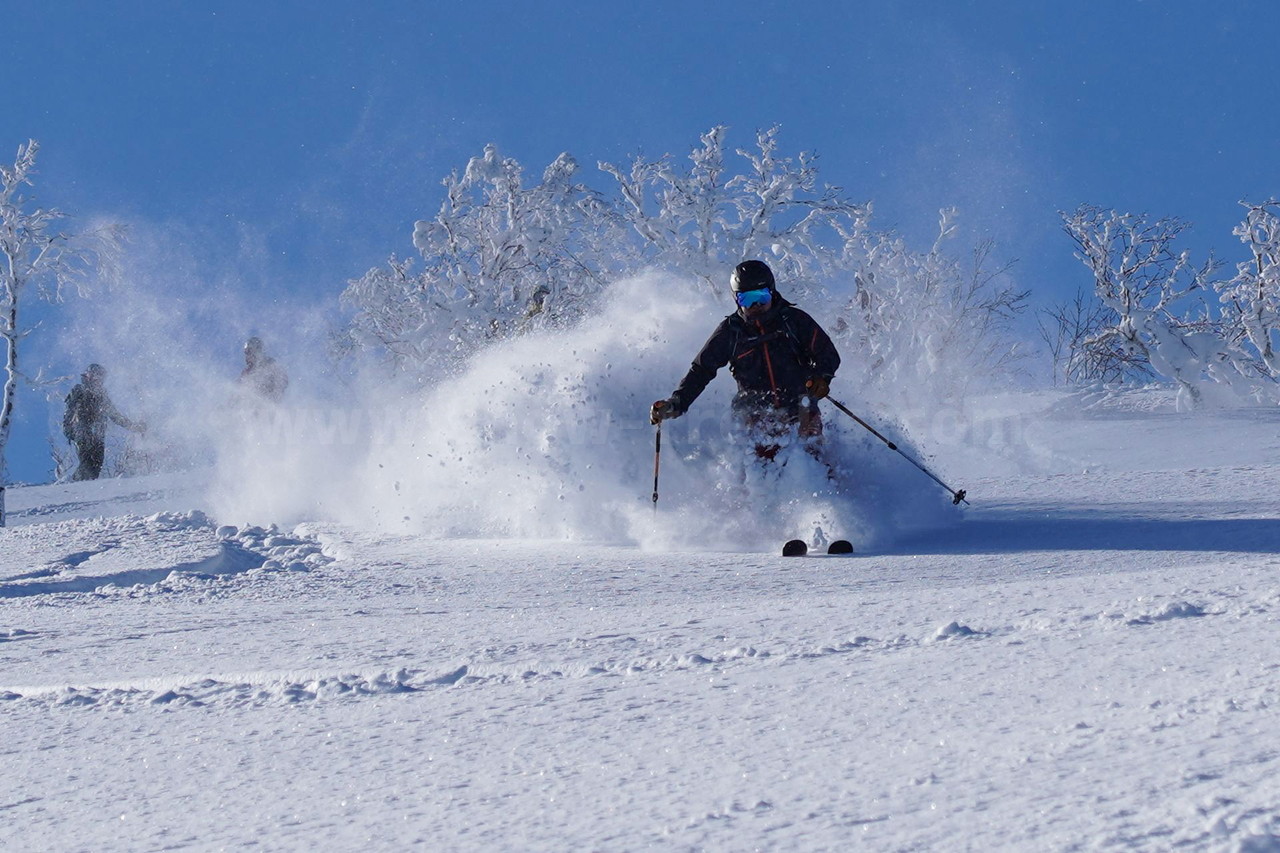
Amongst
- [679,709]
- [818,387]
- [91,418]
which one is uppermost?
[91,418]

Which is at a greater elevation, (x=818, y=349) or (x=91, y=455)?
(x=91, y=455)

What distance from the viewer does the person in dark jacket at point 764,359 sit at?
7.16m

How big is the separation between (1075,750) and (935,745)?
9.2 inches

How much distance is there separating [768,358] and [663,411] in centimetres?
73

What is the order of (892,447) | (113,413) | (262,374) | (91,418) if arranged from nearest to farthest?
(892,447) → (262,374) → (113,413) → (91,418)

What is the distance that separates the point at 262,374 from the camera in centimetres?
2700

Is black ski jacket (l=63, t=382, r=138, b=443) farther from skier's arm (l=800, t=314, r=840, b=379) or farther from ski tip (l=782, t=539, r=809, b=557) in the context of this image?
ski tip (l=782, t=539, r=809, b=557)

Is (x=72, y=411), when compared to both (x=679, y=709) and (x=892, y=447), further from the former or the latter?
(x=679, y=709)

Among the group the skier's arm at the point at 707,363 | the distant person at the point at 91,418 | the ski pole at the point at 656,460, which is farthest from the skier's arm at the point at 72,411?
the skier's arm at the point at 707,363

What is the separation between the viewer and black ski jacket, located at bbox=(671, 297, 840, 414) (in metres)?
7.20

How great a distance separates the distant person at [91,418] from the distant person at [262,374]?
19.9ft

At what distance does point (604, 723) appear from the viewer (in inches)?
97.7

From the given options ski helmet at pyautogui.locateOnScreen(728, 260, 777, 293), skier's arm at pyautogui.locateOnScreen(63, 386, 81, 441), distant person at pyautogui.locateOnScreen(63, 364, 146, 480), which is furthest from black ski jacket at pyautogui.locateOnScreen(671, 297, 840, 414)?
skier's arm at pyautogui.locateOnScreen(63, 386, 81, 441)

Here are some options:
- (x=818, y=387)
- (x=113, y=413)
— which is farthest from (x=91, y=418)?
(x=818, y=387)
